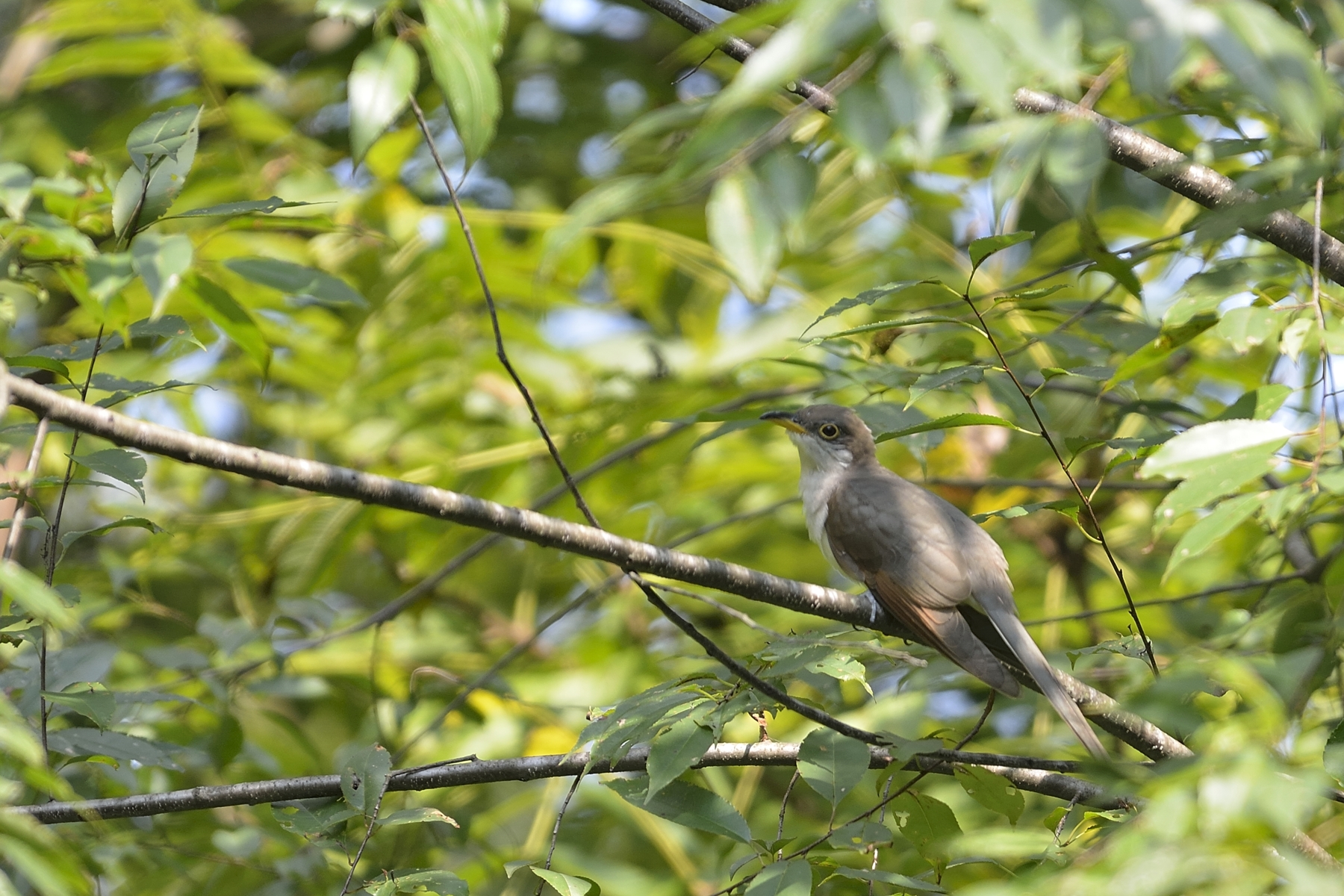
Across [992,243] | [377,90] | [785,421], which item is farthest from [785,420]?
[377,90]

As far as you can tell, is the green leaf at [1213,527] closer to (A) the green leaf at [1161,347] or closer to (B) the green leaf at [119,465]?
(A) the green leaf at [1161,347]

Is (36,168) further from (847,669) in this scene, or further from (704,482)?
(847,669)

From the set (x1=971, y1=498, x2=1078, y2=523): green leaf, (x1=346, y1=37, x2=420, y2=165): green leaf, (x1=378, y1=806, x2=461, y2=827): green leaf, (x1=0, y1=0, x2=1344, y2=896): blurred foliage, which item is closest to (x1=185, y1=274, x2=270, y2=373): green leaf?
(x1=0, y1=0, x2=1344, y2=896): blurred foliage

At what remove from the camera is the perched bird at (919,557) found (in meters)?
3.36

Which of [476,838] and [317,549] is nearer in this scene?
[476,838]

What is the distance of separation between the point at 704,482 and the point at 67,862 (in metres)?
4.23

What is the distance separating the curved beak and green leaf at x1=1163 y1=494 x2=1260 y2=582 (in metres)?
2.80

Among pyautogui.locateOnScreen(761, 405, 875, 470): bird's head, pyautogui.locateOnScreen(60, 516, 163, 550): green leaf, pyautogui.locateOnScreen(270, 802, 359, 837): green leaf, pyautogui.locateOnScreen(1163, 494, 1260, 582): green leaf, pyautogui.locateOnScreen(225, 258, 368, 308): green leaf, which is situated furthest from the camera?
pyautogui.locateOnScreen(761, 405, 875, 470): bird's head

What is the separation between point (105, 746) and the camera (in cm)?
286

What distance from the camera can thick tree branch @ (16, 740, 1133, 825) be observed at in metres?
2.59

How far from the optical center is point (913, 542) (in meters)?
4.01

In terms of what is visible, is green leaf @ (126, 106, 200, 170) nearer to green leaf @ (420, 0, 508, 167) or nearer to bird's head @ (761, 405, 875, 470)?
green leaf @ (420, 0, 508, 167)

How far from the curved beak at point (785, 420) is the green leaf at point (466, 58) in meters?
2.55

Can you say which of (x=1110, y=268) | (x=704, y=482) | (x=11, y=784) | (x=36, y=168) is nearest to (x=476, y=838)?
(x=704, y=482)
